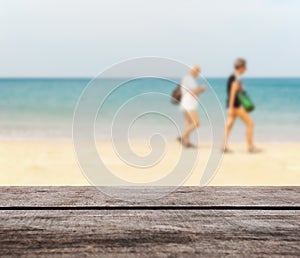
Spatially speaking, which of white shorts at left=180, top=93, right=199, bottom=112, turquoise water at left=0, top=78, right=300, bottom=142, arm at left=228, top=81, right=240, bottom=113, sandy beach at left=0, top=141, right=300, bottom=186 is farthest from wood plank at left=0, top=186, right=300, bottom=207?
arm at left=228, top=81, right=240, bottom=113

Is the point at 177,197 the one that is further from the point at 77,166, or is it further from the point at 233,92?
the point at 77,166

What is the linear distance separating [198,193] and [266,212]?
11 cm

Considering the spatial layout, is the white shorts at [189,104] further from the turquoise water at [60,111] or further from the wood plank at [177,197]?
the turquoise water at [60,111]

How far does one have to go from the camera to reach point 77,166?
6.05m

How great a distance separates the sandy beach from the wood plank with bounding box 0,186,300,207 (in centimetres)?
359

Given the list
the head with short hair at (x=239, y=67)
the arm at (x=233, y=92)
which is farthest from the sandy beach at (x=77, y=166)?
the head with short hair at (x=239, y=67)

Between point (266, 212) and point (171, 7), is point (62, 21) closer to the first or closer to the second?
point (171, 7)

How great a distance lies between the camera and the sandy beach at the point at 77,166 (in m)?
5.39

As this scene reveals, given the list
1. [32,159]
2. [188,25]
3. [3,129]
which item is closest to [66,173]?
[32,159]

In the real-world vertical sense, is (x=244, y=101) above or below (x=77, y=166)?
above

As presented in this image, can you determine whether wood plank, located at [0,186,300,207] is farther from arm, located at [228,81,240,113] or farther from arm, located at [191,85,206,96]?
arm, located at [228,81,240,113]

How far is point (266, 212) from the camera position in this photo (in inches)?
23.8

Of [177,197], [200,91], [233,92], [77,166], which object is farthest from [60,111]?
[200,91]

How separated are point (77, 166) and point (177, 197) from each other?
17.9ft
